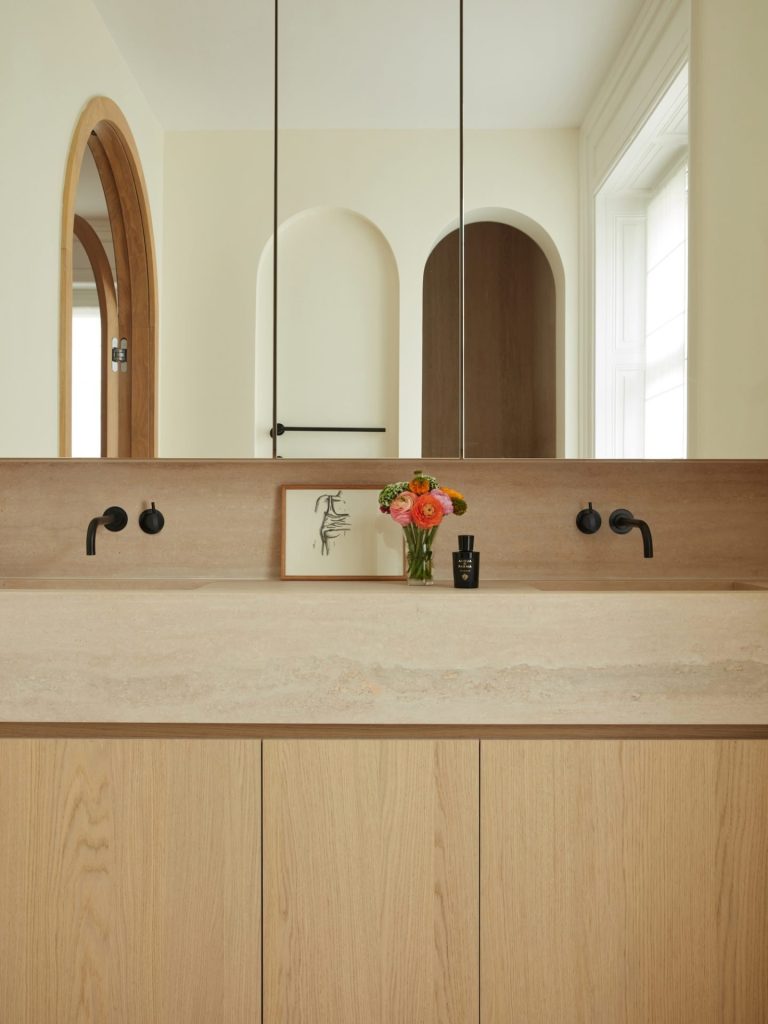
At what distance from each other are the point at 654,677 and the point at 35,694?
101 cm

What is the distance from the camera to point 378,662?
4.19 feet

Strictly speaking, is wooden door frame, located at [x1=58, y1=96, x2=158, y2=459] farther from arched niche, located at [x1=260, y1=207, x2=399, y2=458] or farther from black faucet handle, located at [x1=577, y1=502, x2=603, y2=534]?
black faucet handle, located at [x1=577, y1=502, x2=603, y2=534]

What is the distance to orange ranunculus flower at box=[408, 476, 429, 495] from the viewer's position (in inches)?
62.2

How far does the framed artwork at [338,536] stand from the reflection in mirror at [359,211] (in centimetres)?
10

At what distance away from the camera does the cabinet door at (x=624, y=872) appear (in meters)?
1.28

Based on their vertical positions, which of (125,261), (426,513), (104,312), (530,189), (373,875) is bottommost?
(373,875)

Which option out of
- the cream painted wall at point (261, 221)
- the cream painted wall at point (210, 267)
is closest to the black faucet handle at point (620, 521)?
the cream painted wall at point (261, 221)

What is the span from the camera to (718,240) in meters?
1.70

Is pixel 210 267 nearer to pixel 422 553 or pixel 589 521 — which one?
pixel 422 553

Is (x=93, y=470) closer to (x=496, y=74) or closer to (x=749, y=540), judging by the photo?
(x=496, y=74)

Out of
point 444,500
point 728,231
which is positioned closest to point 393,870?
point 444,500

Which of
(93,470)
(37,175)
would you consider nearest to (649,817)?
(93,470)

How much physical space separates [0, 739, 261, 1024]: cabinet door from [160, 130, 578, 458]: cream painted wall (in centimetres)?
71

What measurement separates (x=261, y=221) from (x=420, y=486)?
27.5 inches
